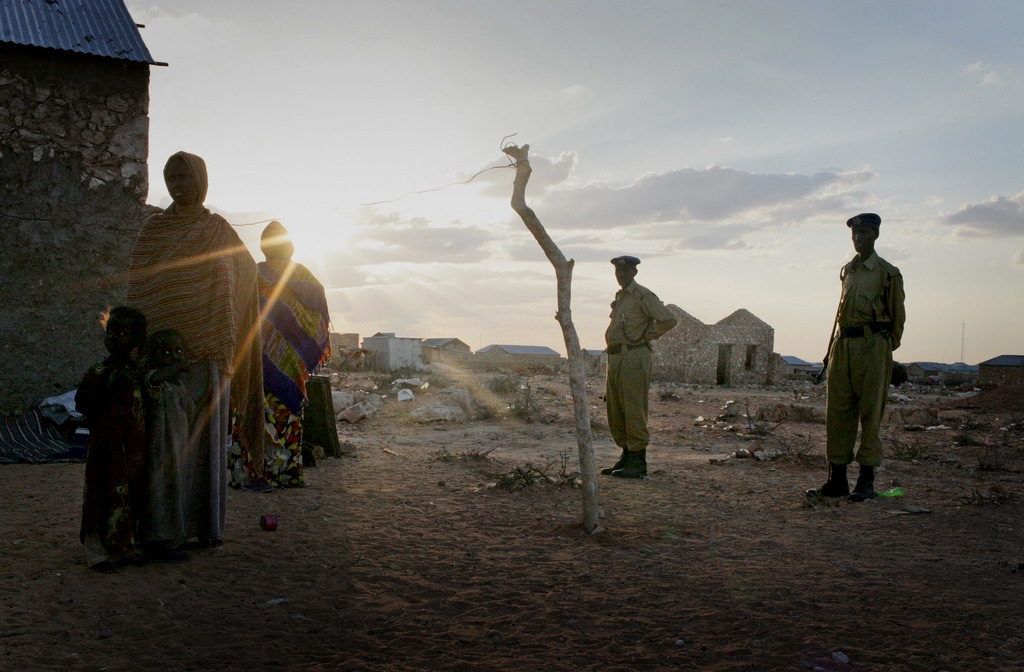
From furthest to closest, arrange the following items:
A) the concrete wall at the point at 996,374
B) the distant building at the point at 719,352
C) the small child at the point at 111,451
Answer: the concrete wall at the point at 996,374 < the distant building at the point at 719,352 < the small child at the point at 111,451

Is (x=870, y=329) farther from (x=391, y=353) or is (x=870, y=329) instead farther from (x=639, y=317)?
(x=391, y=353)

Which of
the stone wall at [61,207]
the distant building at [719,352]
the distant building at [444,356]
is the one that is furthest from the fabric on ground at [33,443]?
the distant building at [719,352]

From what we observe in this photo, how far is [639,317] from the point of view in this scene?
613 cm

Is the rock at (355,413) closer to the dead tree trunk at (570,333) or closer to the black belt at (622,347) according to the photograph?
the black belt at (622,347)

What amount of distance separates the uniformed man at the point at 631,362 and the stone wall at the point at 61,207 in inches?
188

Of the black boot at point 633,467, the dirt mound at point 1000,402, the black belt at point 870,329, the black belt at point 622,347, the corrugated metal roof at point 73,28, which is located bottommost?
the black boot at point 633,467

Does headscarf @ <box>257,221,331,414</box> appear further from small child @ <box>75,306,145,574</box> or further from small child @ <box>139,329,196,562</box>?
small child @ <box>75,306,145,574</box>

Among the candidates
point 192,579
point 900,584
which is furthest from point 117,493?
point 900,584

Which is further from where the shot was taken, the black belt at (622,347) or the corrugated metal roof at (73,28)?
the corrugated metal roof at (73,28)

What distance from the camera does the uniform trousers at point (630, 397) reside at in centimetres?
602

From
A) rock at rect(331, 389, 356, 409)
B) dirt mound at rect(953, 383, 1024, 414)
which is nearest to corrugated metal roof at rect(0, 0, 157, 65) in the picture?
rock at rect(331, 389, 356, 409)

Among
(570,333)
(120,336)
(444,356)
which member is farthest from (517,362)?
(120,336)

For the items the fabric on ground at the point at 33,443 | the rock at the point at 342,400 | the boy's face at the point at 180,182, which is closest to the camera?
the boy's face at the point at 180,182

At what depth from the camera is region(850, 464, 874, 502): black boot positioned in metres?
5.08
